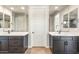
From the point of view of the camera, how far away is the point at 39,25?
4.97 metres

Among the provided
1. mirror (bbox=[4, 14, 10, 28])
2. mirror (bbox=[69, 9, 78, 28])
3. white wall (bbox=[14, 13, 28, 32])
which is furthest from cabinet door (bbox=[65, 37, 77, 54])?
mirror (bbox=[4, 14, 10, 28])

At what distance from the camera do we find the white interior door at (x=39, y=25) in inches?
191

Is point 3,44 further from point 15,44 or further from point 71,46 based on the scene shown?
point 71,46

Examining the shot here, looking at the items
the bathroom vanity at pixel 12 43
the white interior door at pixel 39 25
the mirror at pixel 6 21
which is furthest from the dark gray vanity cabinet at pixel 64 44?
the mirror at pixel 6 21

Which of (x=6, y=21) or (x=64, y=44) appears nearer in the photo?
(x=64, y=44)

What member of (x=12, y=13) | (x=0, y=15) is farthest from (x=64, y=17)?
(x=0, y=15)

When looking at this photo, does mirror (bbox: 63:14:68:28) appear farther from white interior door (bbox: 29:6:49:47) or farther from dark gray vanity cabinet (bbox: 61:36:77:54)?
dark gray vanity cabinet (bbox: 61:36:77:54)

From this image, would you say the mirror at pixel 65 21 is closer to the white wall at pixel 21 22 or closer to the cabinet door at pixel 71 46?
the cabinet door at pixel 71 46

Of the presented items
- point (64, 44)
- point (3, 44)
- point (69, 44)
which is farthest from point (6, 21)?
point (69, 44)

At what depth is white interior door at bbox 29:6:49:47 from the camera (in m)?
4.86

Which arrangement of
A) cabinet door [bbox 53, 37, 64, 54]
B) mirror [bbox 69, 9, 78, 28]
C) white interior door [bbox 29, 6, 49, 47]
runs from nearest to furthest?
cabinet door [bbox 53, 37, 64, 54] < mirror [bbox 69, 9, 78, 28] < white interior door [bbox 29, 6, 49, 47]

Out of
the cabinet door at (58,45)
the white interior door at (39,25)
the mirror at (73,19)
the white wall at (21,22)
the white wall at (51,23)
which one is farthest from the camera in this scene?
the white interior door at (39,25)

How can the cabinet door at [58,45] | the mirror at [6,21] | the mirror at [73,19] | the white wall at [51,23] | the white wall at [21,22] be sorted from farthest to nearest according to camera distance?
the white wall at [51,23] < the white wall at [21,22] < the mirror at [6,21] < the mirror at [73,19] < the cabinet door at [58,45]
